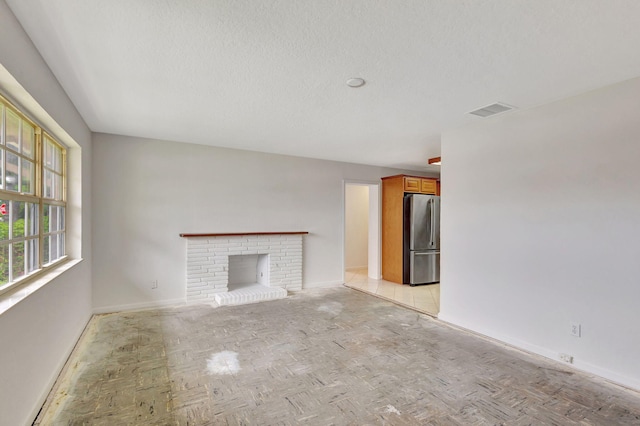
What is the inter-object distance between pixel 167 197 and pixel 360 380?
3.64 metres

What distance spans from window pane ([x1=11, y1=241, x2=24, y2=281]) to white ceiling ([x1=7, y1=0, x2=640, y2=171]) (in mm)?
1322

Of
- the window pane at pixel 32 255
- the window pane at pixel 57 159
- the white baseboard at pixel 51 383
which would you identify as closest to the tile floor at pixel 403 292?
the white baseboard at pixel 51 383

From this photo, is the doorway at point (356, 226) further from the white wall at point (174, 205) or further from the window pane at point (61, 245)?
the window pane at point (61, 245)

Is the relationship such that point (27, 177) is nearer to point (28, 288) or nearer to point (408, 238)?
point (28, 288)

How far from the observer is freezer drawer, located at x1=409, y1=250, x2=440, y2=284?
5.98 metres

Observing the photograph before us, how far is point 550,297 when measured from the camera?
297 cm

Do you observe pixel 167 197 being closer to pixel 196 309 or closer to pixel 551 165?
pixel 196 309

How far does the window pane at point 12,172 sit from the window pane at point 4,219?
0.11 m

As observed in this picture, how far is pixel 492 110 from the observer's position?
3230mm

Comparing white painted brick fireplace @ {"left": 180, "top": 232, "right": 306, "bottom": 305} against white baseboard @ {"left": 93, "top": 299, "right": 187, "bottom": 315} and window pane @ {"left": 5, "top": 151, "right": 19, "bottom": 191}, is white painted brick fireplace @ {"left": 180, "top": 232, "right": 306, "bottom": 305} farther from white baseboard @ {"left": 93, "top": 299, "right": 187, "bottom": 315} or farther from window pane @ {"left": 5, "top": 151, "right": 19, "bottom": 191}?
window pane @ {"left": 5, "top": 151, "right": 19, "bottom": 191}

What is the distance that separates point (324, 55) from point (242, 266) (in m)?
4.10

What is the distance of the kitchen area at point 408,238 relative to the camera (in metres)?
5.99

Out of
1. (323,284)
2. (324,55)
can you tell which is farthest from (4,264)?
(323,284)

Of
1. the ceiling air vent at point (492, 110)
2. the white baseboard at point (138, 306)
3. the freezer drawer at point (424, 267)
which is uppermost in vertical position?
the ceiling air vent at point (492, 110)
